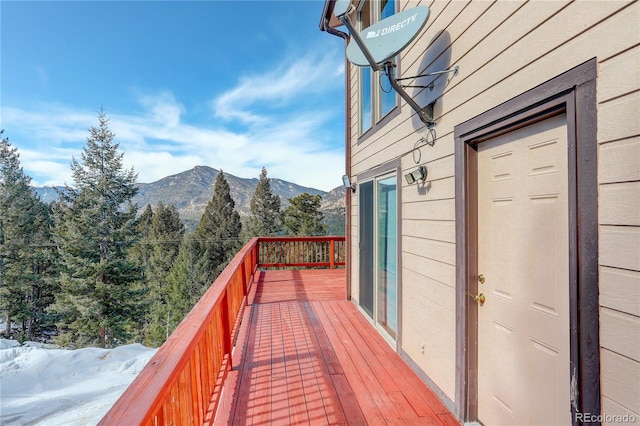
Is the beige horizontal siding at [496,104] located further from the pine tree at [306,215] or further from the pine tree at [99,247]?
the pine tree at [306,215]

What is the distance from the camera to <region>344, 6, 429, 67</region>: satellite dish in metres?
2.13

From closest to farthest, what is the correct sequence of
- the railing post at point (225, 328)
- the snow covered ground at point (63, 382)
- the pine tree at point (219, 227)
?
the railing post at point (225, 328), the snow covered ground at point (63, 382), the pine tree at point (219, 227)

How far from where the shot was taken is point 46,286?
19312 mm

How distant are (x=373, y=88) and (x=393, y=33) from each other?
172 centimetres

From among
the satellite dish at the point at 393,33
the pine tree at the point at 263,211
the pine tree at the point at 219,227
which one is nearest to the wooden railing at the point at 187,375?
the satellite dish at the point at 393,33

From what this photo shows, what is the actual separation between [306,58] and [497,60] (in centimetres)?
882

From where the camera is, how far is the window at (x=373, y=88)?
3.50 m

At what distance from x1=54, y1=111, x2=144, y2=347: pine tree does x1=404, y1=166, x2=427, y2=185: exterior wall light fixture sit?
57.6ft

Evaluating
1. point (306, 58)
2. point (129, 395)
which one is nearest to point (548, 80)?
point (129, 395)

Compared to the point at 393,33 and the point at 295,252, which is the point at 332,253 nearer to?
the point at 295,252

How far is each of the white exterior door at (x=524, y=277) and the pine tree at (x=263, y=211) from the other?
81.8 feet

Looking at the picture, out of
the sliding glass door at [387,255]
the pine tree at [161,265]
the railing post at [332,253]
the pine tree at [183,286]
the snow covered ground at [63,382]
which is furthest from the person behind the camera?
the pine tree at [183,286]

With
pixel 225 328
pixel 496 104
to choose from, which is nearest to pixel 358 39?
pixel 496 104

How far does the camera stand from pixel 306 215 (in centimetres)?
2309
